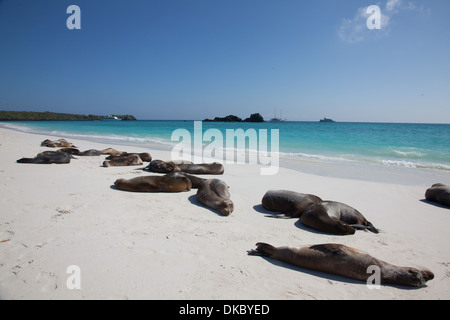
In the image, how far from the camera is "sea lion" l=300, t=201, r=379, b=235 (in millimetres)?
3385

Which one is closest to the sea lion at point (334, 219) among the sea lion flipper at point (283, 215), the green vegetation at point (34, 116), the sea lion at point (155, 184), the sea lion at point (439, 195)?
the sea lion flipper at point (283, 215)

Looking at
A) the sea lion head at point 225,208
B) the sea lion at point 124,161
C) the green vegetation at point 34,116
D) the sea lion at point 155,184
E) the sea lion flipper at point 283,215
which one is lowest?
the sea lion flipper at point 283,215

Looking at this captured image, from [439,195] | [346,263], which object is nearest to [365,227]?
[346,263]

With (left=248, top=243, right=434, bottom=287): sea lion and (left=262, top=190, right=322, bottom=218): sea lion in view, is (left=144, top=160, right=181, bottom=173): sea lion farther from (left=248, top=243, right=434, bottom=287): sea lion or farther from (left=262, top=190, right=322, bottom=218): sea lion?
(left=248, top=243, right=434, bottom=287): sea lion

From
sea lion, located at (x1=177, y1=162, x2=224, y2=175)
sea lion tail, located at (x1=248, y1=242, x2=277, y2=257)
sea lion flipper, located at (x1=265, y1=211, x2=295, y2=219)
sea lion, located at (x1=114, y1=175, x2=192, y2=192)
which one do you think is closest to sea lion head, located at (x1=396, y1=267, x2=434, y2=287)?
sea lion tail, located at (x1=248, y1=242, x2=277, y2=257)

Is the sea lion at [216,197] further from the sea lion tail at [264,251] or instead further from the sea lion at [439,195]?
the sea lion at [439,195]

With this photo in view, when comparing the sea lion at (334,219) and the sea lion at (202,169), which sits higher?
the sea lion at (202,169)

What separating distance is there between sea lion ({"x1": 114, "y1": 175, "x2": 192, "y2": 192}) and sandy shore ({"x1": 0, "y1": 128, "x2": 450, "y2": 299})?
190 mm

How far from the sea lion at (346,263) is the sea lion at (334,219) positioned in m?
0.86

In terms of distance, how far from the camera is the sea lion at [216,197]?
13.3ft

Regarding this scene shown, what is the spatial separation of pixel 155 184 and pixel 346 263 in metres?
3.70
